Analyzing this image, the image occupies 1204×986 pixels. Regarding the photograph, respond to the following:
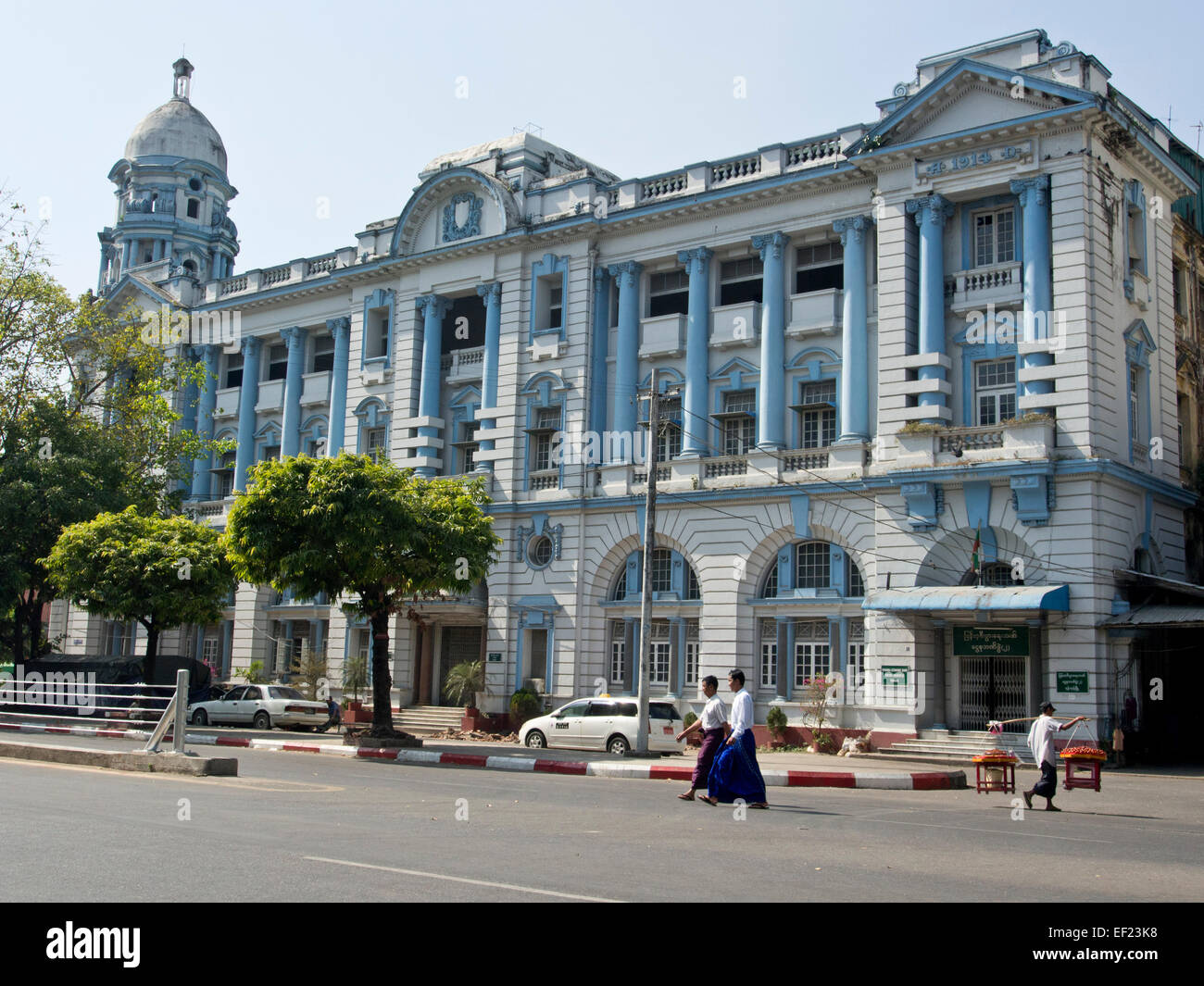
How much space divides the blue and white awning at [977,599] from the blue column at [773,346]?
581cm

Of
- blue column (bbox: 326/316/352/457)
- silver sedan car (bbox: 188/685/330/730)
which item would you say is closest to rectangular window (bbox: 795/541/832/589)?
silver sedan car (bbox: 188/685/330/730)

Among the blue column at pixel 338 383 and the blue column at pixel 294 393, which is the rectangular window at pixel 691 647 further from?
the blue column at pixel 294 393

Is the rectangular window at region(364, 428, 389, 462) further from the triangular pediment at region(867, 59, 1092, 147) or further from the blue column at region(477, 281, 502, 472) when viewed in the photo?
the triangular pediment at region(867, 59, 1092, 147)

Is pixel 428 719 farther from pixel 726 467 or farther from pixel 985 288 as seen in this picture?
pixel 985 288

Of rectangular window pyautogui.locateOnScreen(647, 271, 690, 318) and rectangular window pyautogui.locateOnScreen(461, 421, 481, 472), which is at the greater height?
rectangular window pyautogui.locateOnScreen(647, 271, 690, 318)

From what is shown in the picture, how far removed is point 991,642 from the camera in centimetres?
2705

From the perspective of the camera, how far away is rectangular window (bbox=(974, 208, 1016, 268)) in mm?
28750

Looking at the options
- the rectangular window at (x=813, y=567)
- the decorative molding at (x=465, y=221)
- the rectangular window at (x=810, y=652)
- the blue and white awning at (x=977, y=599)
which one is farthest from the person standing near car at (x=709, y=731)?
the decorative molding at (x=465, y=221)

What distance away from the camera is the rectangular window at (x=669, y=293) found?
1359 inches

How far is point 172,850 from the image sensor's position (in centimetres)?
953

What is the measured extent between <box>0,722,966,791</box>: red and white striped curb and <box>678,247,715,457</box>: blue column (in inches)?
436

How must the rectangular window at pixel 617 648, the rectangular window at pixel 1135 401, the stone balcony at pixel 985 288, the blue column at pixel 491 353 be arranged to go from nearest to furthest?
1. the stone balcony at pixel 985 288
2. the rectangular window at pixel 1135 401
3. the rectangular window at pixel 617 648
4. the blue column at pixel 491 353
